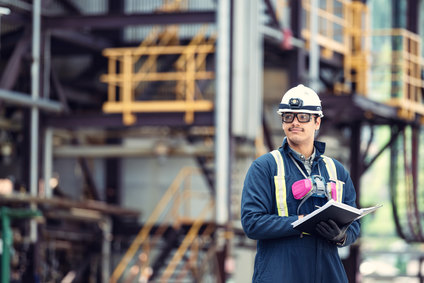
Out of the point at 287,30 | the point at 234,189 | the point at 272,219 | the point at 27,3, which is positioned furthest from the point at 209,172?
the point at 272,219

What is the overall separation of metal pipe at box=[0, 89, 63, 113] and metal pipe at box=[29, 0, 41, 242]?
15cm

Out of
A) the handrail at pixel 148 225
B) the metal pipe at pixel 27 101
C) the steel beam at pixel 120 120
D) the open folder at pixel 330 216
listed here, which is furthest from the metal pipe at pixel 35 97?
the open folder at pixel 330 216

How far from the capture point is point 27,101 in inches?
840

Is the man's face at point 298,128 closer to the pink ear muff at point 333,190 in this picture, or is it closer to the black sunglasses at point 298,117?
the black sunglasses at point 298,117

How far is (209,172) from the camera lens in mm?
25031

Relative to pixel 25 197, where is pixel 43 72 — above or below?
above

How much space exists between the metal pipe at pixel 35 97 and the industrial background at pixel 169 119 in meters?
0.04

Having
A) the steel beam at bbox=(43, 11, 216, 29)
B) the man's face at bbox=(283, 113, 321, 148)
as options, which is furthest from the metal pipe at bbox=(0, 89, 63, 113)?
the man's face at bbox=(283, 113, 321, 148)

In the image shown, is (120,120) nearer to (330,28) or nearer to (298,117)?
(330,28)

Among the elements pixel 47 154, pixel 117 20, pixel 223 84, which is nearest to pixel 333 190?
pixel 223 84

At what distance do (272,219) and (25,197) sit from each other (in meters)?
14.5

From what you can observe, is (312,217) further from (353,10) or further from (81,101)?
(81,101)

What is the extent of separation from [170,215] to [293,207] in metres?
22.1

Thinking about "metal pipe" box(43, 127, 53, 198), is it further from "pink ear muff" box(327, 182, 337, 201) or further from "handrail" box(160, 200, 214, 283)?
"pink ear muff" box(327, 182, 337, 201)
